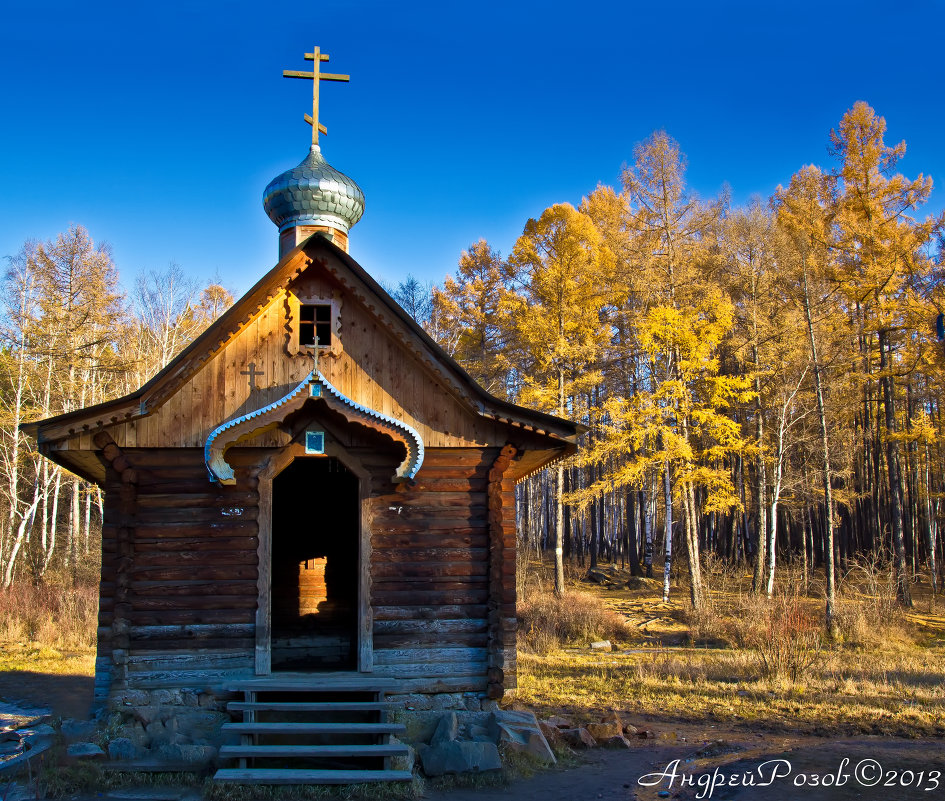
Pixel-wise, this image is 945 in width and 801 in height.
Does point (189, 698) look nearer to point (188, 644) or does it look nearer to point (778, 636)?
point (188, 644)

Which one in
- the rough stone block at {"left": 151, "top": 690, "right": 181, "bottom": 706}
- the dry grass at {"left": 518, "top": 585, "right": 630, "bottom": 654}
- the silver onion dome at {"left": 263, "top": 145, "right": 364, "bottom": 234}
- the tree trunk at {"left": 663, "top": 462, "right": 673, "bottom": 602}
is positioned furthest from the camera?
the tree trunk at {"left": 663, "top": 462, "right": 673, "bottom": 602}

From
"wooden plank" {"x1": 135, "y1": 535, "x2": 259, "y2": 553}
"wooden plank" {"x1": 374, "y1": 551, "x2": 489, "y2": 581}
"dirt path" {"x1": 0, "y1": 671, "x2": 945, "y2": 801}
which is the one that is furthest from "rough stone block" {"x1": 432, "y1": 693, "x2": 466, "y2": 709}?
"wooden plank" {"x1": 135, "y1": 535, "x2": 259, "y2": 553}

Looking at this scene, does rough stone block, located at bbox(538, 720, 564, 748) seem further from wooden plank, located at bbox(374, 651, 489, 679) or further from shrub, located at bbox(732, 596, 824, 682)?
shrub, located at bbox(732, 596, 824, 682)

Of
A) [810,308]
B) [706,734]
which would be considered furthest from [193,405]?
[810,308]

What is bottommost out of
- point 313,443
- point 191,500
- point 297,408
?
point 191,500

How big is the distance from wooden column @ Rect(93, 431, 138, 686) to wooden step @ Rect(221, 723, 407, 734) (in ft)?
5.69

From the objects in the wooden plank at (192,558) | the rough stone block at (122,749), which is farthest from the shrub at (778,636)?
the rough stone block at (122,749)

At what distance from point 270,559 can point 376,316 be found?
346 centimetres

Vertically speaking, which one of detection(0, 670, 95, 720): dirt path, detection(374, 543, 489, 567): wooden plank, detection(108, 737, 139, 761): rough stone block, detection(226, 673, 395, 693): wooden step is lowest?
detection(0, 670, 95, 720): dirt path

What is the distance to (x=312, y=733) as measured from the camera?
9.29 m

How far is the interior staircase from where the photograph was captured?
835cm

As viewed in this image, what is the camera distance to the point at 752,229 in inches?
1058

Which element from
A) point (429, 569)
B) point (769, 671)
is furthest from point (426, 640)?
point (769, 671)

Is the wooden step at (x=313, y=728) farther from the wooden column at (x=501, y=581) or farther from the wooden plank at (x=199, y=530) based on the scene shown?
the wooden plank at (x=199, y=530)
